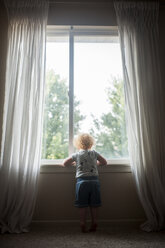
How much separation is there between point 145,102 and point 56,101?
1.06 metres

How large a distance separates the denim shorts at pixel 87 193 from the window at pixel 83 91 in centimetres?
46

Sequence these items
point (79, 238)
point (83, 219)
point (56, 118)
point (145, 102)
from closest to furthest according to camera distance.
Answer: point (79, 238) → point (83, 219) → point (145, 102) → point (56, 118)

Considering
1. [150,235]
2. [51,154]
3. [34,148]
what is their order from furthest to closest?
[51,154] → [34,148] → [150,235]

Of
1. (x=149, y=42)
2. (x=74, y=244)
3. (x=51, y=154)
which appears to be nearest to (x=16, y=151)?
(x=51, y=154)

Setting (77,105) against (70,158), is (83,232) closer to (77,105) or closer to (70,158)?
(70,158)

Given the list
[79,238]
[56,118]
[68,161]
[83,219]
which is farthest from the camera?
[56,118]

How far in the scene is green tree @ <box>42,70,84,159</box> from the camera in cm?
245

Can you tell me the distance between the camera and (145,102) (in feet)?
7.71

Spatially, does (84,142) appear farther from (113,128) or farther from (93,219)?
(93,219)

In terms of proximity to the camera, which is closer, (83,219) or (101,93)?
(83,219)

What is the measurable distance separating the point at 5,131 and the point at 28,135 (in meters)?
0.26

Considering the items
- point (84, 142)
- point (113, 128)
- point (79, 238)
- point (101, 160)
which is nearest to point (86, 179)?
point (101, 160)

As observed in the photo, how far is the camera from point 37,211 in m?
2.28

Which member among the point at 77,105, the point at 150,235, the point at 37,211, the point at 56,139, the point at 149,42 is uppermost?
the point at 149,42
